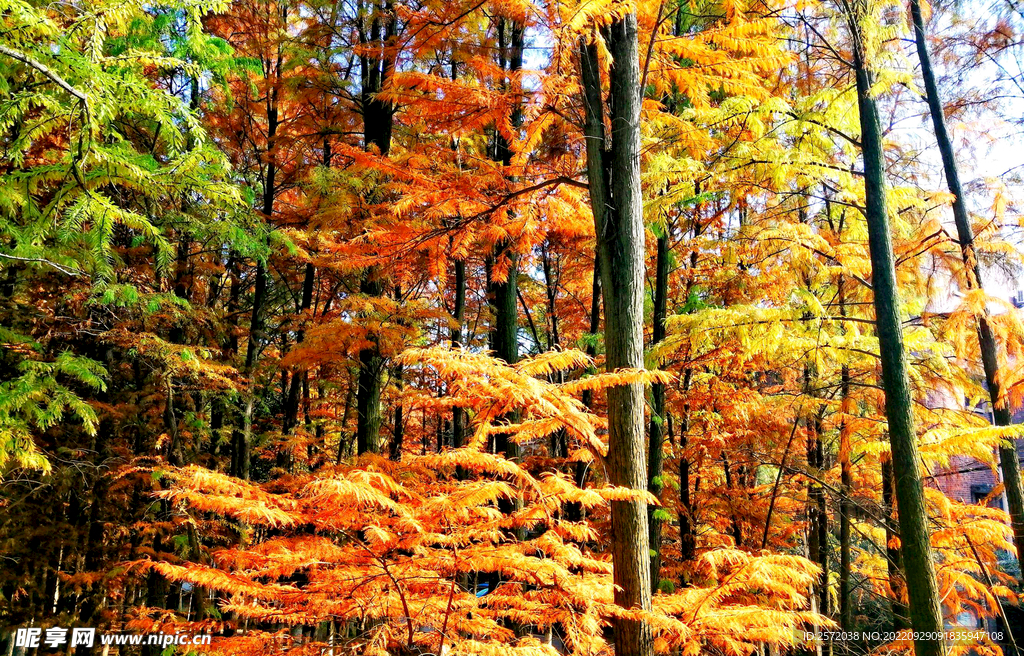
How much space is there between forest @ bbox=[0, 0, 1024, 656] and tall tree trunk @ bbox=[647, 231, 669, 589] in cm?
7

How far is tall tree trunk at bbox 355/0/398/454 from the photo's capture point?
25.1 ft

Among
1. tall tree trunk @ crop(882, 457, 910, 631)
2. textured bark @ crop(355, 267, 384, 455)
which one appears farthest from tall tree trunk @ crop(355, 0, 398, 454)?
tall tree trunk @ crop(882, 457, 910, 631)

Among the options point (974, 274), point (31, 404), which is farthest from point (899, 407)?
point (31, 404)

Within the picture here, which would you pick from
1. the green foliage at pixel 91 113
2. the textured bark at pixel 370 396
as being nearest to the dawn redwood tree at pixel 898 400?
the textured bark at pixel 370 396

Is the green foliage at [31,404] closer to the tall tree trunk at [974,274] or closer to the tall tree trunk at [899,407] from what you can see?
the tall tree trunk at [899,407]

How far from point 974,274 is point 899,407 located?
129 inches

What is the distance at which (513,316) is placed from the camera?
851cm

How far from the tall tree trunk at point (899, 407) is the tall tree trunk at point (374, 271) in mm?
5444

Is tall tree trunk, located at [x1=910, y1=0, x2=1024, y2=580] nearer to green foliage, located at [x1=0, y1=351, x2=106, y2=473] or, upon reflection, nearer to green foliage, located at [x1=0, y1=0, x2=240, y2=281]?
green foliage, located at [x1=0, y1=0, x2=240, y2=281]

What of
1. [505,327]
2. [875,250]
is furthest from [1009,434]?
[505,327]

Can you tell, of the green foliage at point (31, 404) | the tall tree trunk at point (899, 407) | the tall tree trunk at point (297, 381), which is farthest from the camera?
the tall tree trunk at point (297, 381)

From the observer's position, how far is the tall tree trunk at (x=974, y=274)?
23.0ft

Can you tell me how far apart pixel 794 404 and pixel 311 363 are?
705cm

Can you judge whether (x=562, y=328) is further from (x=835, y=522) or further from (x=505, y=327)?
(x=835, y=522)
